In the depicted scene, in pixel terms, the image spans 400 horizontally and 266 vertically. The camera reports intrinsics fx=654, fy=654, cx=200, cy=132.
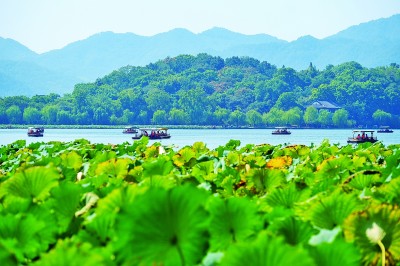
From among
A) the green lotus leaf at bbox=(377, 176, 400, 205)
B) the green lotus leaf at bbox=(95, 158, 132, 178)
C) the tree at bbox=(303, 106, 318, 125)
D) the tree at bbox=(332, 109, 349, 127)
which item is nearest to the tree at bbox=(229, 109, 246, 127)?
the tree at bbox=(303, 106, 318, 125)

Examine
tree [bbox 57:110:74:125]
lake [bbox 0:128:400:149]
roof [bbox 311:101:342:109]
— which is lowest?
lake [bbox 0:128:400:149]

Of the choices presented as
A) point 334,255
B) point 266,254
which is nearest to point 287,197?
point 334,255

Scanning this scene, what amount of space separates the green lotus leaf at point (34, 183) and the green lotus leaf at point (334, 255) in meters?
0.94

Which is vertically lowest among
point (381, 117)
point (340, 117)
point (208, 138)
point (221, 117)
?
point (208, 138)

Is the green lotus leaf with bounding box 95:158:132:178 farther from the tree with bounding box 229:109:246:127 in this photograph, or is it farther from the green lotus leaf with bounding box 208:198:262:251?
the tree with bounding box 229:109:246:127

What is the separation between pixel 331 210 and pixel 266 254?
646mm

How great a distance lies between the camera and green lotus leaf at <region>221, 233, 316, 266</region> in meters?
0.83

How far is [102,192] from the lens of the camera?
1.86 meters

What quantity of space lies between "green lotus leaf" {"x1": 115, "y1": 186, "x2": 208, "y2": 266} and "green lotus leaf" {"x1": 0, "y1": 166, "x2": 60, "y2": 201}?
80 centimetres

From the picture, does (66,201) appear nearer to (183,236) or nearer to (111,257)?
(111,257)

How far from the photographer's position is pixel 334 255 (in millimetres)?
1043

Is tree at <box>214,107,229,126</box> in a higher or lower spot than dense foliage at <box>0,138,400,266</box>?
lower

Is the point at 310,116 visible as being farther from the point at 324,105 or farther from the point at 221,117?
the point at 221,117

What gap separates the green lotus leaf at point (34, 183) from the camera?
1797 millimetres
